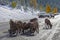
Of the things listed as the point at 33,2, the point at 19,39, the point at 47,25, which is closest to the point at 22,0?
the point at 33,2

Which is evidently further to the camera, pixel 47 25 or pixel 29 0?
pixel 29 0

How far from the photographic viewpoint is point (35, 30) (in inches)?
783

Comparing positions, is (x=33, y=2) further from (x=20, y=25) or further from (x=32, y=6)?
(x=20, y=25)

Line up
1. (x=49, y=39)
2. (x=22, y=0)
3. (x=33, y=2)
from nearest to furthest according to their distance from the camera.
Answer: (x=49, y=39), (x=22, y=0), (x=33, y=2)

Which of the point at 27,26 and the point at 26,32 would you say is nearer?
the point at 27,26

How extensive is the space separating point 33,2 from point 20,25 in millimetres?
134559

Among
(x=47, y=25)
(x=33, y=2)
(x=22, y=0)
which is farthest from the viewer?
(x=33, y=2)

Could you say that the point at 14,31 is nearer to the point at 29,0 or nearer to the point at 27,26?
the point at 27,26

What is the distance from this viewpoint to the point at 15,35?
1861cm

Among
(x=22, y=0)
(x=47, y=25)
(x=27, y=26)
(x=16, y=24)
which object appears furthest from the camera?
(x=22, y=0)

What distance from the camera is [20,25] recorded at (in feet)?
62.1

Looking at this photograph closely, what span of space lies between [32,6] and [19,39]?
138 metres

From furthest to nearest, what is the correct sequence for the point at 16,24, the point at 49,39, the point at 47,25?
1. the point at 47,25
2. the point at 16,24
3. the point at 49,39

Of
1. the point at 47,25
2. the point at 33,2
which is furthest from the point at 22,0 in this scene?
the point at 47,25
